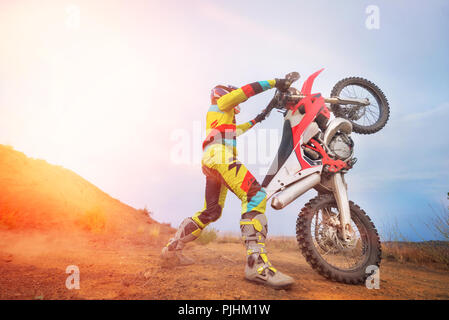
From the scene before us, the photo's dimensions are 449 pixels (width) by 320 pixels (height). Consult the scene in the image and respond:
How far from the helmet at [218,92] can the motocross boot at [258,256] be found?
5.09ft

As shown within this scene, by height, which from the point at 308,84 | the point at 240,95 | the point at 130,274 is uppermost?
the point at 308,84

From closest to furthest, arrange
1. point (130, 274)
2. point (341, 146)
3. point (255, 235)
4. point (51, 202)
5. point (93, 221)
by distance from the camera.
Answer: point (255, 235) → point (130, 274) → point (341, 146) → point (93, 221) → point (51, 202)

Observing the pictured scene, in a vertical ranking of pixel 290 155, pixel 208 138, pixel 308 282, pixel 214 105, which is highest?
pixel 214 105

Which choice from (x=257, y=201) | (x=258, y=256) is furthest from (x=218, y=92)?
(x=258, y=256)

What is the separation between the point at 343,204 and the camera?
3.12m

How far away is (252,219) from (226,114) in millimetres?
1333

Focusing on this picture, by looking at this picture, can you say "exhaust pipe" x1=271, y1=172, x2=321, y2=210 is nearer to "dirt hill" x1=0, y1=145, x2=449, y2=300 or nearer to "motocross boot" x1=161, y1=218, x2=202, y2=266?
"dirt hill" x1=0, y1=145, x2=449, y2=300

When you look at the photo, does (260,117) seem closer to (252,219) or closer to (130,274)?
(252,219)

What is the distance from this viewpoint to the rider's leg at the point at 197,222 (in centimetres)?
337

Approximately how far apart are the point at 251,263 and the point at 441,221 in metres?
4.83

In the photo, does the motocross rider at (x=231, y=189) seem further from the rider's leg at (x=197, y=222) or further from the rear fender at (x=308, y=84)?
the rear fender at (x=308, y=84)
